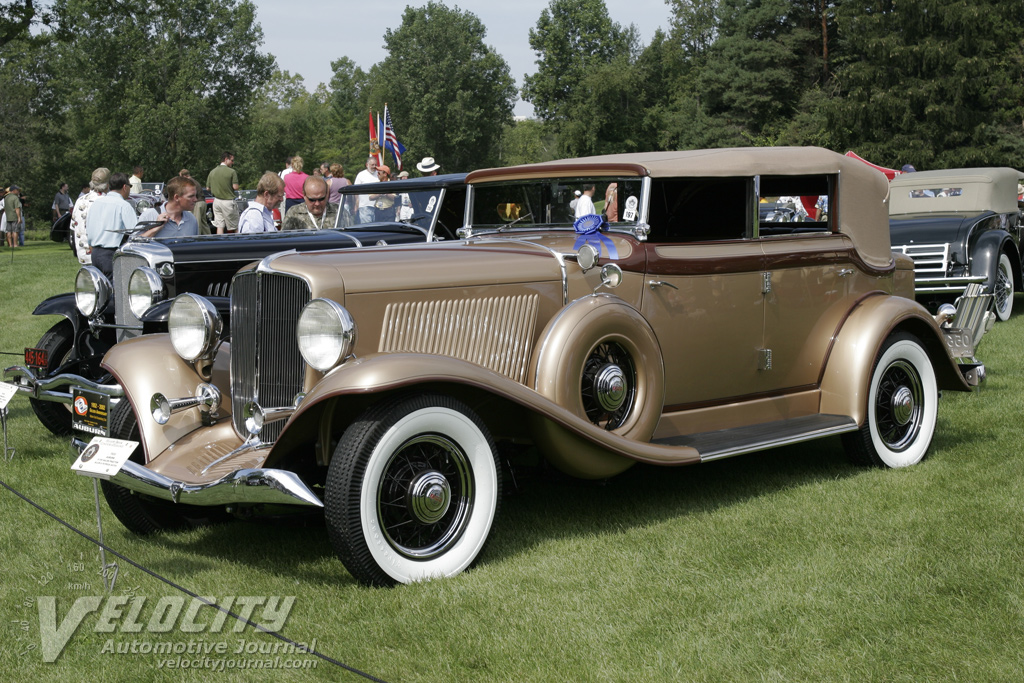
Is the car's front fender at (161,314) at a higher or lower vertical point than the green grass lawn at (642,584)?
higher

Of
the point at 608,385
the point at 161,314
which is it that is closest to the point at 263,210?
the point at 161,314

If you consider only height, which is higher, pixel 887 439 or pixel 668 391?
pixel 668 391

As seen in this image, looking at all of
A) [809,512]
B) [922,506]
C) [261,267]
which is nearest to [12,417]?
[261,267]

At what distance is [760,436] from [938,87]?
1360 inches

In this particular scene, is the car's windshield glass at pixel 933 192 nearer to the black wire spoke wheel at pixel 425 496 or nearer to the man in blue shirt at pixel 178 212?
the man in blue shirt at pixel 178 212

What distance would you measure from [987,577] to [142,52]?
4984 cm

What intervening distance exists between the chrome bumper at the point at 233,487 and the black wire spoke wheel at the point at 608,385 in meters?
1.52

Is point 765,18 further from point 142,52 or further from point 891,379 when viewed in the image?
point 891,379

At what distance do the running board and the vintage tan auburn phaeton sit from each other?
20 mm

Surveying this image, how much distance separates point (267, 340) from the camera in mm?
4129

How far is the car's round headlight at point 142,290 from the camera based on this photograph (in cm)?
600

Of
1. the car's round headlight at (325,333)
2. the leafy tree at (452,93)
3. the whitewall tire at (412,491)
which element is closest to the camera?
the whitewall tire at (412,491)

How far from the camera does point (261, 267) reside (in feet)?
13.5

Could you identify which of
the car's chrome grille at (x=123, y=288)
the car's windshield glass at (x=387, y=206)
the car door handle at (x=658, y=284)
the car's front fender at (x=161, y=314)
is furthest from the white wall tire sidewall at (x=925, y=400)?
the car's chrome grille at (x=123, y=288)
